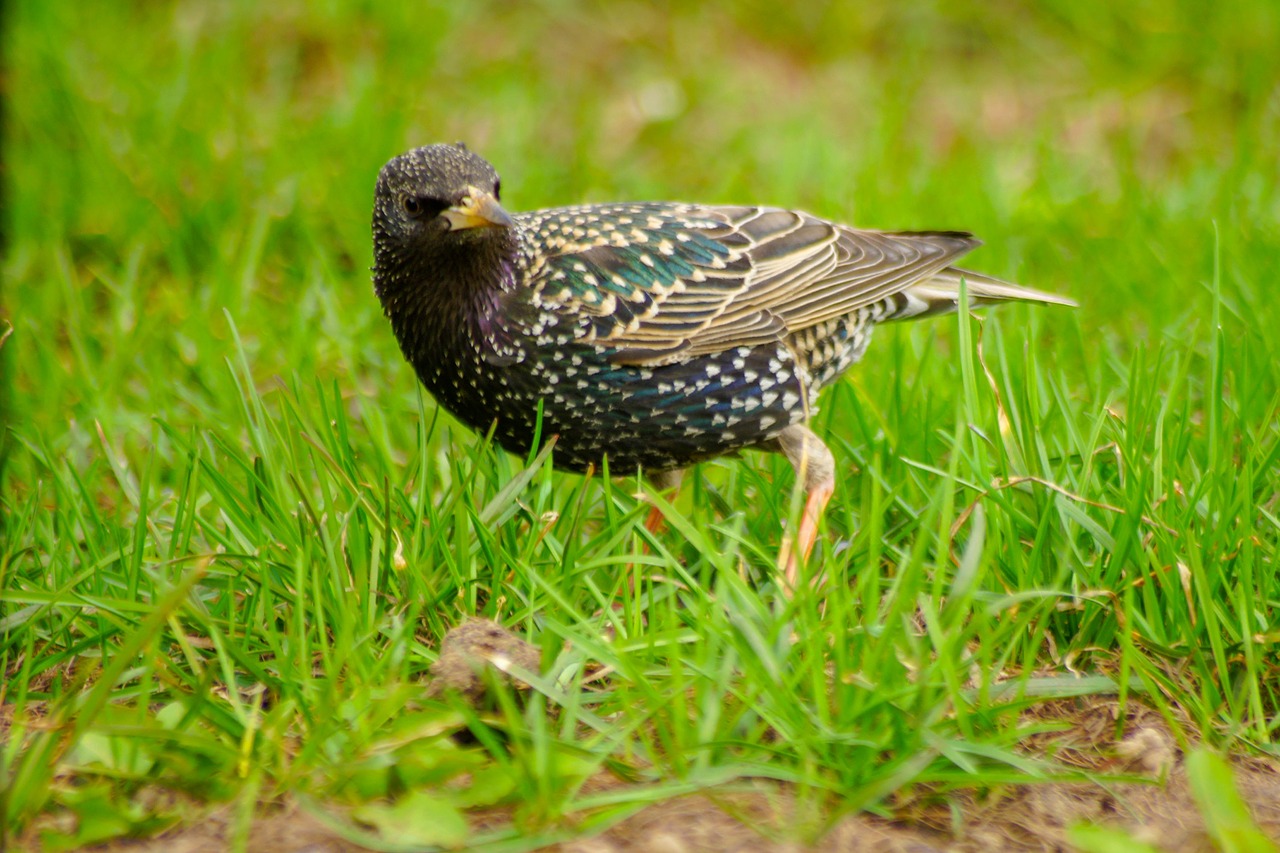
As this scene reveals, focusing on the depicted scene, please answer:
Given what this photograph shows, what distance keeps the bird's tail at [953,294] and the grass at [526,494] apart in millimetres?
216

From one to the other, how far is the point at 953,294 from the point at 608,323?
1412 mm

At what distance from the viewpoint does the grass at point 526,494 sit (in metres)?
2.68

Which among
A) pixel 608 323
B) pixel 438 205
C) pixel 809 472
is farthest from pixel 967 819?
pixel 438 205

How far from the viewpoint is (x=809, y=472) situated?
393 cm

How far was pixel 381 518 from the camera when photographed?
332 cm

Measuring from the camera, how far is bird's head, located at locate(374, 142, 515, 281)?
11.8 ft

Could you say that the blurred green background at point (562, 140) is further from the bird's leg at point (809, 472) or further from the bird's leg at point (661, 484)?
the bird's leg at point (809, 472)

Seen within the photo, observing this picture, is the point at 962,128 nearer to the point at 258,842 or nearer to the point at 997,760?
the point at 997,760

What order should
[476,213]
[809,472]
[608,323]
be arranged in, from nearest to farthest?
[476,213]
[608,323]
[809,472]

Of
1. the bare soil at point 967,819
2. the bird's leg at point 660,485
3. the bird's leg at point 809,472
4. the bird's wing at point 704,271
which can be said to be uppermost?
the bird's wing at point 704,271

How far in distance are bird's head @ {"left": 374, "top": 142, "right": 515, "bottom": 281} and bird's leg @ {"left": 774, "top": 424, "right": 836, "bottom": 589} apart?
1080mm

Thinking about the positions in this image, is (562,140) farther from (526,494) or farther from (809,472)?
(526,494)

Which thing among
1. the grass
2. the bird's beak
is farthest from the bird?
the grass

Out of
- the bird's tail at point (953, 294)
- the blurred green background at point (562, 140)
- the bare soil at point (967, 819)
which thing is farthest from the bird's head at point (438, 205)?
the bare soil at point (967, 819)
